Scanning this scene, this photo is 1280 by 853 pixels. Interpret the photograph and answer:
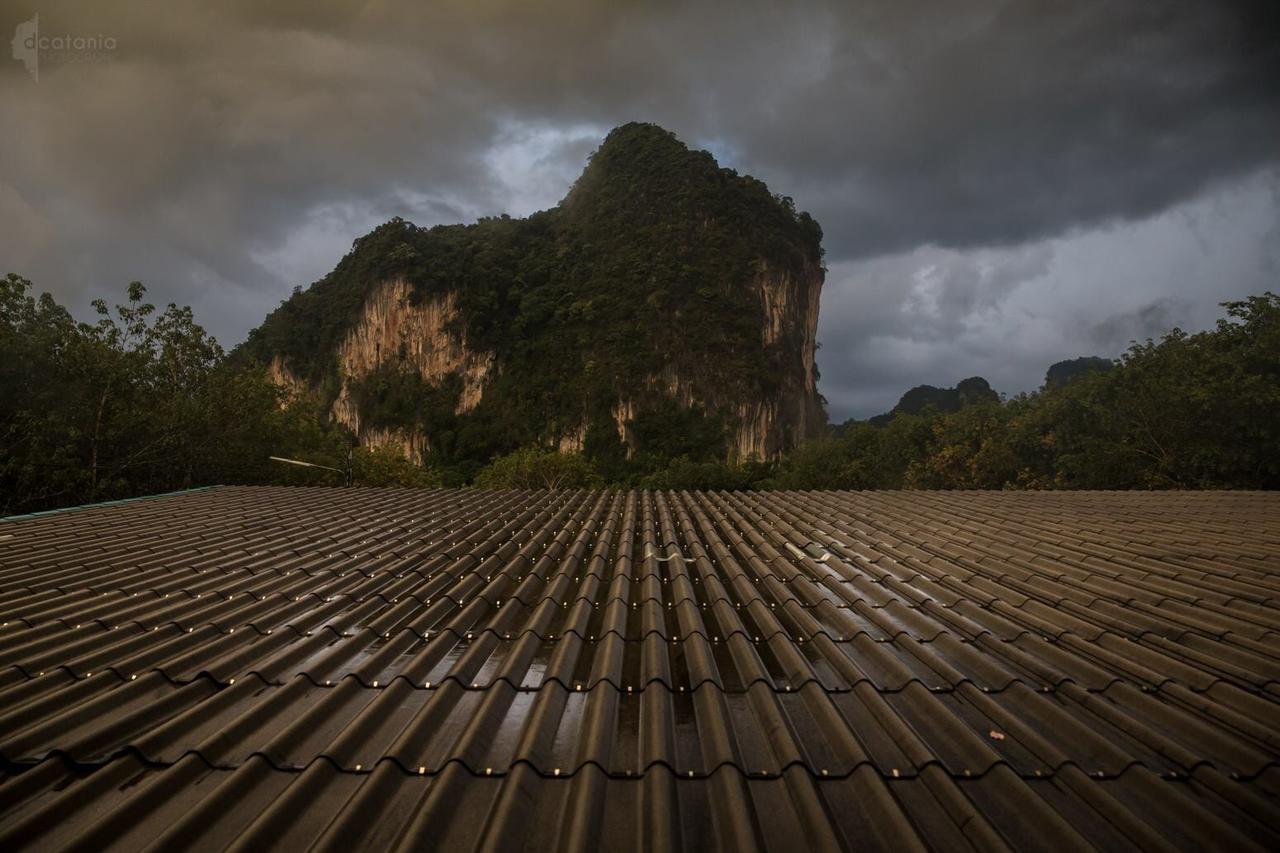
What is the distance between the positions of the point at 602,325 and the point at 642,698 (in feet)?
211

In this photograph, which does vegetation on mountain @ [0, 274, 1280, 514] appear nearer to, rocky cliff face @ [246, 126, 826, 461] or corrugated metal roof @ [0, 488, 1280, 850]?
corrugated metal roof @ [0, 488, 1280, 850]

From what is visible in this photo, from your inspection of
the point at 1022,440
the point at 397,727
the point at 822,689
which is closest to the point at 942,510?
the point at 822,689

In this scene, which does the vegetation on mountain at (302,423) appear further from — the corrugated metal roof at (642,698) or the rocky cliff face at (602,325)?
the rocky cliff face at (602,325)

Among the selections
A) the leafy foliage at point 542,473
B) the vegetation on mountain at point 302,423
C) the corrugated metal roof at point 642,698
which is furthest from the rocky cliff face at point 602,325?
the corrugated metal roof at point 642,698

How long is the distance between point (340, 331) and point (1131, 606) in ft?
266

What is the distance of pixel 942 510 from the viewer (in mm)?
8867

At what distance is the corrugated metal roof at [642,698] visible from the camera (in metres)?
1.87

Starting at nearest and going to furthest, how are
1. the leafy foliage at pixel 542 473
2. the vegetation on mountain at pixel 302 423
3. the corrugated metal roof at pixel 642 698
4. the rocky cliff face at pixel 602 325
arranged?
1. the corrugated metal roof at pixel 642 698
2. the vegetation on mountain at pixel 302 423
3. the leafy foliage at pixel 542 473
4. the rocky cliff face at pixel 602 325

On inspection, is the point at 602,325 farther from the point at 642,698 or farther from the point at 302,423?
the point at 642,698

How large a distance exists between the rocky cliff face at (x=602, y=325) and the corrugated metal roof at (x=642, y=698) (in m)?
54.4

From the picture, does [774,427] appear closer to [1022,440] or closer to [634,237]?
[634,237]

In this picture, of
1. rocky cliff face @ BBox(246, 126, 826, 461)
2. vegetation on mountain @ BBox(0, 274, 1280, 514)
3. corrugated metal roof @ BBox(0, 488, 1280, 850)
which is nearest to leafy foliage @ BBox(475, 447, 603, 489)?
vegetation on mountain @ BBox(0, 274, 1280, 514)

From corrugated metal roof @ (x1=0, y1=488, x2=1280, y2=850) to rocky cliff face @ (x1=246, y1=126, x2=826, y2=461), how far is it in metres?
54.4

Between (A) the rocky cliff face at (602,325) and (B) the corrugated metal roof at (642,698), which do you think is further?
(A) the rocky cliff face at (602,325)
